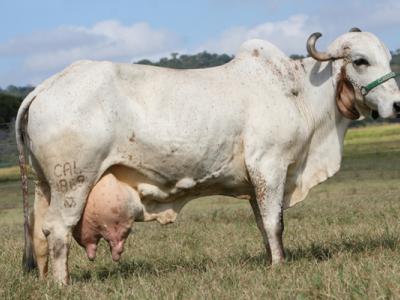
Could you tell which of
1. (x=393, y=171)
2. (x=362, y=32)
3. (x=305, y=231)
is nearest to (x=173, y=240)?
(x=305, y=231)

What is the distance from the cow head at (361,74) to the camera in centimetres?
732

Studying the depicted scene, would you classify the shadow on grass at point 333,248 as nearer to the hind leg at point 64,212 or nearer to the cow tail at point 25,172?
the hind leg at point 64,212

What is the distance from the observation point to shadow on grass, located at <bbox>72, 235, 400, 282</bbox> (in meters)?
7.09

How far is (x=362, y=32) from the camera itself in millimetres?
7660

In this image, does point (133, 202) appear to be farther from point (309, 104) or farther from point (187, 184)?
point (309, 104)

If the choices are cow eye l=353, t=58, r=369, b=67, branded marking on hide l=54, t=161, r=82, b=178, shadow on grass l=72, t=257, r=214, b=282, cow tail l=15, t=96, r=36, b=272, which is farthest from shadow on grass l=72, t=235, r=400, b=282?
cow eye l=353, t=58, r=369, b=67

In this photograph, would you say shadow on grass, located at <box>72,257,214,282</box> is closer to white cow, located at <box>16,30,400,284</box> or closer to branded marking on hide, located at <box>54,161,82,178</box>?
white cow, located at <box>16,30,400,284</box>

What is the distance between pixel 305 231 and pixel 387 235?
148 centimetres

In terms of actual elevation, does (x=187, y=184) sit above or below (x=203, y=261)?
above

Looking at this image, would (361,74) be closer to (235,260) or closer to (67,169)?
(235,260)

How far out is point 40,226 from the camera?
707 cm

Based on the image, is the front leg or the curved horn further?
the curved horn

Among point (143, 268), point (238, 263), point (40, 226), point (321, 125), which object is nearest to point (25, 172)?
point (40, 226)

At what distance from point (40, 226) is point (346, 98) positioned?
2974mm
